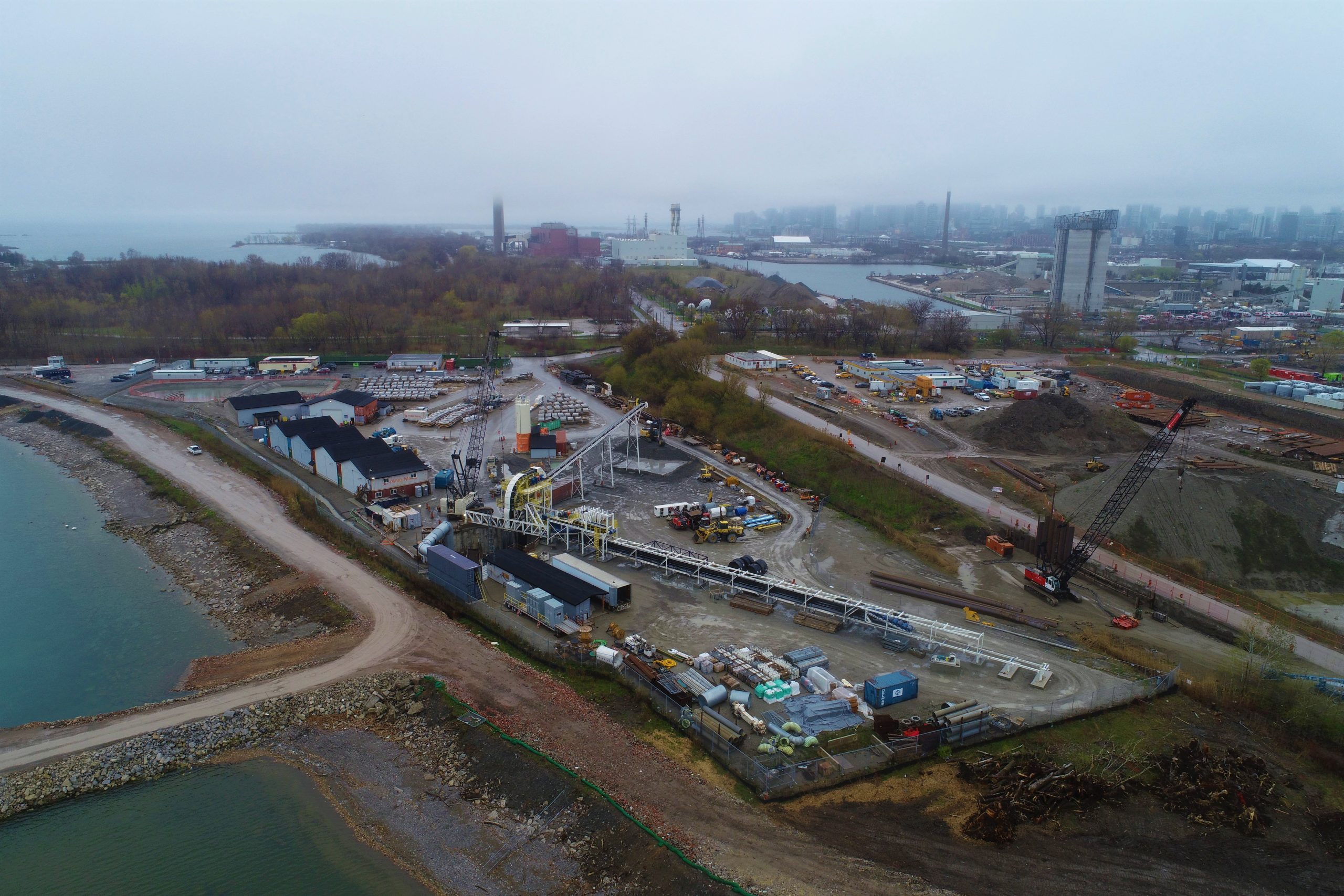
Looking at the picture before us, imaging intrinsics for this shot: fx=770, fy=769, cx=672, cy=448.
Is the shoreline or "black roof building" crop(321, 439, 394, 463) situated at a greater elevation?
"black roof building" crop(321, 439, 394, 463)

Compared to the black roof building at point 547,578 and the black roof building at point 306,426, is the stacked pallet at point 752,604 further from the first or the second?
the black roof building at point 306,426

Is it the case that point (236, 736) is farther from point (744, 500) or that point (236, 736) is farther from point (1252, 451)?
point (1252, 451)

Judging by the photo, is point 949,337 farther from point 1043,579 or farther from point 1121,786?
point 1121,786

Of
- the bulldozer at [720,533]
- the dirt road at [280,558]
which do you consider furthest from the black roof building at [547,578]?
the bulldozer at [720,533]

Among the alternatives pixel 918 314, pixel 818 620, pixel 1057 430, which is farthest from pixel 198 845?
pixel 918 314

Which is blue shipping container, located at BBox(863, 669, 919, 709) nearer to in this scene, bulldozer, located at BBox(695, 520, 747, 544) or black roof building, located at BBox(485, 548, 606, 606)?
black roof building, located at BBox(485, 548, 606, 606)

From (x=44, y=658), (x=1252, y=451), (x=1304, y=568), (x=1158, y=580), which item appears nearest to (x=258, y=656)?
(x=44, y=658)

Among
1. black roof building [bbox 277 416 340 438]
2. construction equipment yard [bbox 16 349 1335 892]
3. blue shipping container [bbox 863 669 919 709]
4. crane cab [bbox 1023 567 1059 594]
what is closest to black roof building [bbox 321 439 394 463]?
construction equipment yard [bbox 16 349 1335 892]
